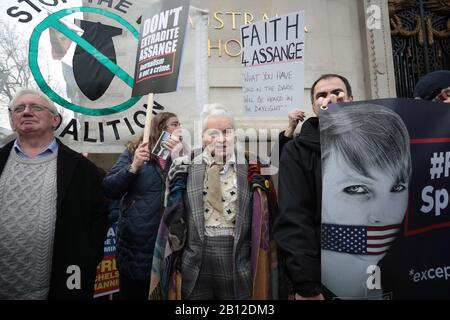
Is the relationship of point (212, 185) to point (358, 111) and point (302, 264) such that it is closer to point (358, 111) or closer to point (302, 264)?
point (302, 264)

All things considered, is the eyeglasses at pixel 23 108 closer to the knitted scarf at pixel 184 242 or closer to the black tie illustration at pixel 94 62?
the knitted scarf at pixel 184 242

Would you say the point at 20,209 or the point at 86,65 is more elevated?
the point at 86,65

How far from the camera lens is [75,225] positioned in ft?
7.05

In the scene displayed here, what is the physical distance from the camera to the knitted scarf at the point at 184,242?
2016mm

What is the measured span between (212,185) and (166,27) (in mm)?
1312

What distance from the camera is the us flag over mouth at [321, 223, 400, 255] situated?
1634 mm

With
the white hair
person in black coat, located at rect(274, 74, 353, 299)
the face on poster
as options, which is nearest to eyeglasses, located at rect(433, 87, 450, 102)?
the face on poster

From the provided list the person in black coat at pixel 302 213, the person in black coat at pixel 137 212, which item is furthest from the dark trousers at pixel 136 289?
the person in black coat at pixel 302 213

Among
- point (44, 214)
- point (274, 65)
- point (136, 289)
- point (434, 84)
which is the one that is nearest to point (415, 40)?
point (274, 65)

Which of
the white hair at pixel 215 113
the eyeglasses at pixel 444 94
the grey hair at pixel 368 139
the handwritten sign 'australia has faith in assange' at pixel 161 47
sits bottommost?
the grey hair at pixel 368 139

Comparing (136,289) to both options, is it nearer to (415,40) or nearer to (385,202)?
(385,202)

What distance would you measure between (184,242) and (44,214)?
83cm

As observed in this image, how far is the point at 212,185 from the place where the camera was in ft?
7.12
